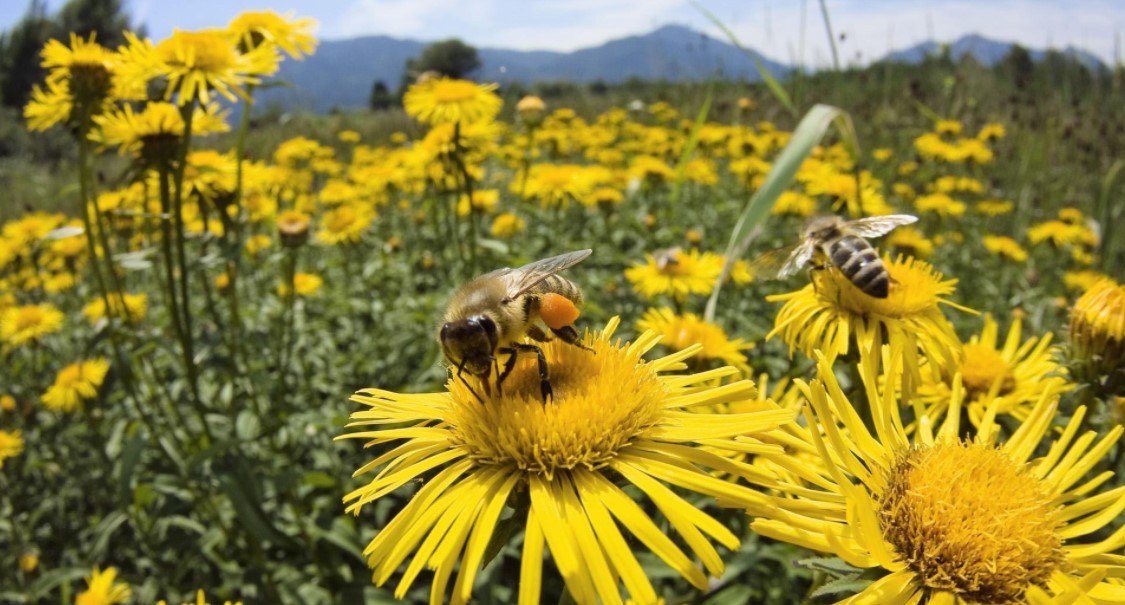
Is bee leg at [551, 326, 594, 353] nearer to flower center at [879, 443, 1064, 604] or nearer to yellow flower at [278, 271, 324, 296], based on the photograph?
flower center at [879, 443, 1064, 604]

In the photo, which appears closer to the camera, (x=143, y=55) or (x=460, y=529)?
(x=460, y=529)

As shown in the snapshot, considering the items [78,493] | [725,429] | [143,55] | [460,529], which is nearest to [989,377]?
[725,429]

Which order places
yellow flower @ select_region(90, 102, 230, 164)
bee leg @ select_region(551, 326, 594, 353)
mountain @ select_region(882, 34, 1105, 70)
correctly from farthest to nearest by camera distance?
mountain @ select_region(882, 34, 1105, 70) → yellow flower @ select_region(90, 102, 230, 164) → bee leg @ select_region(551, 326, 594, 353)

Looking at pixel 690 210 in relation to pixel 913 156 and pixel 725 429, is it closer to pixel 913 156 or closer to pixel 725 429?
pixel 913 156

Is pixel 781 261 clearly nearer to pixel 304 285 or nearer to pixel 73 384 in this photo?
pixel 304 285

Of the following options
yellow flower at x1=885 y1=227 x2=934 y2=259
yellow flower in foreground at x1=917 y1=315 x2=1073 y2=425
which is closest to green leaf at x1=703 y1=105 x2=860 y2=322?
yellow flower in foreground at x1=917 y1=315 x2=1073 y2=425

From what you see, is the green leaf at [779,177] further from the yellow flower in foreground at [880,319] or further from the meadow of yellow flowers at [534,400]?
the yellow flower in foreground at [880,319]

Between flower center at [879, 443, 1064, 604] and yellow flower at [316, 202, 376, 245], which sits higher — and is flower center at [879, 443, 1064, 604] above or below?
below

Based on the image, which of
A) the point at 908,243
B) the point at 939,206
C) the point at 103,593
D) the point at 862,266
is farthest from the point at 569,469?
the point at 939,206
